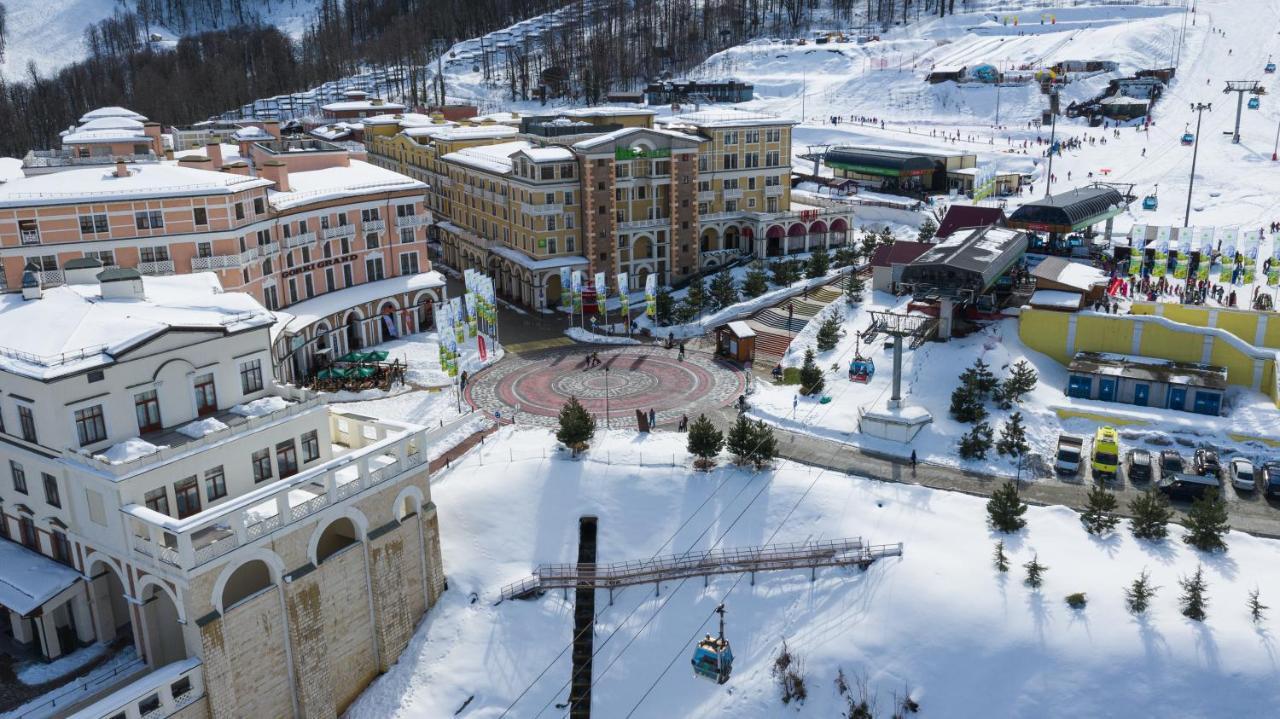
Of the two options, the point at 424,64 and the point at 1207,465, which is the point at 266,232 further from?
the point at 424,64

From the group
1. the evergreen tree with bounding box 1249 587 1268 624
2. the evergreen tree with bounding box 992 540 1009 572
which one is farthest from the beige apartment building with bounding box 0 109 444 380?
the evergreen tree with bounding box 1249 587 1268 624

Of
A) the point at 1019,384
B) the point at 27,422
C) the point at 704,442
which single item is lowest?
the point at 704,442

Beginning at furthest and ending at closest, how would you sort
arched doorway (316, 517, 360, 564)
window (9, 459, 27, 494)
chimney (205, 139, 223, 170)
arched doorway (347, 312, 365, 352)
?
chimney (205, 139, 223, 170)
arched doorway (347, 312, 365, 352)
arched doorway (316, 517, 360, 564)
window (9, 459, 27, 494)

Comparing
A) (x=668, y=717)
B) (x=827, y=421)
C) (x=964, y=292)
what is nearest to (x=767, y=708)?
(x=668, y=717)

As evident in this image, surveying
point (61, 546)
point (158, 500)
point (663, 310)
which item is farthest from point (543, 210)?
point (158, 500)

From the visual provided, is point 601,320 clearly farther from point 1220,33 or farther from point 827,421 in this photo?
point 1220,33

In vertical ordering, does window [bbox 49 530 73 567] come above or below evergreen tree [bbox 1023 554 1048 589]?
above

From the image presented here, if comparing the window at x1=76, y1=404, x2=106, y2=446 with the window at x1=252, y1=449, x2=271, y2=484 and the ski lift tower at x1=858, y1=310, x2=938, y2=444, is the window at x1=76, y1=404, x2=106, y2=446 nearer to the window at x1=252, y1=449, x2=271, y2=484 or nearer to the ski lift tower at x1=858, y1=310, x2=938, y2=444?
the window at x1=252, y1=449, x2=271, y2=484
